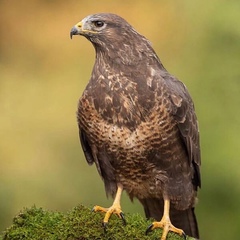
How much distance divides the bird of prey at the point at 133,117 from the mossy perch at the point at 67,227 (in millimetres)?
230

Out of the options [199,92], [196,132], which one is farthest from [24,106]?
[196,132]

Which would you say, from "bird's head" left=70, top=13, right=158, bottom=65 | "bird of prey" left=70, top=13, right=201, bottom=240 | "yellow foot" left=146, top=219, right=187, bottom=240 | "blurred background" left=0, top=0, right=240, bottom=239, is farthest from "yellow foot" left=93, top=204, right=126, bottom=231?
"blurred background" left=0, top=0, right=240, bottom=239

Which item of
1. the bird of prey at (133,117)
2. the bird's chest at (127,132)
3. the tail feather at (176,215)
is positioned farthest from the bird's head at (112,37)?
the tail feather at (176,215)

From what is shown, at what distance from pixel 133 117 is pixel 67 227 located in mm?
922

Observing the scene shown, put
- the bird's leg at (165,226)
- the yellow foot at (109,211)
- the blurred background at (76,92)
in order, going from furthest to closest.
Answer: the blurred background at (76,92) < the bird's leg at (165,226) < the yellow foot at (109,211)

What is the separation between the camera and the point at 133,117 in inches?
269

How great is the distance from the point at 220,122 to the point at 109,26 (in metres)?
3.91

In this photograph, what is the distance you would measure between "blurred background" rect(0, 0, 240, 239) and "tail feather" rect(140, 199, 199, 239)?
2154 millimetres

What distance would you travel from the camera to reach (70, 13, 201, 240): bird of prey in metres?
6.84

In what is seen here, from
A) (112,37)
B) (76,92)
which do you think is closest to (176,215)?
(112,37)

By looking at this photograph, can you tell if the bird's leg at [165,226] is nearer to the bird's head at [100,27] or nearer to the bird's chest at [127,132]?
the bird's chest at [127,132]

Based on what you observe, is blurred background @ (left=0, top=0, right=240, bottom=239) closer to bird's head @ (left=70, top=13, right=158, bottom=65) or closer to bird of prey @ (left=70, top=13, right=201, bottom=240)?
bird of prey @ (left=70, top=13, right=201, bottom=240)

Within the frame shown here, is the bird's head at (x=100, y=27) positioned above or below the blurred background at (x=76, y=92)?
below

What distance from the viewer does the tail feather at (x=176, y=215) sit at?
7492 millimetres
